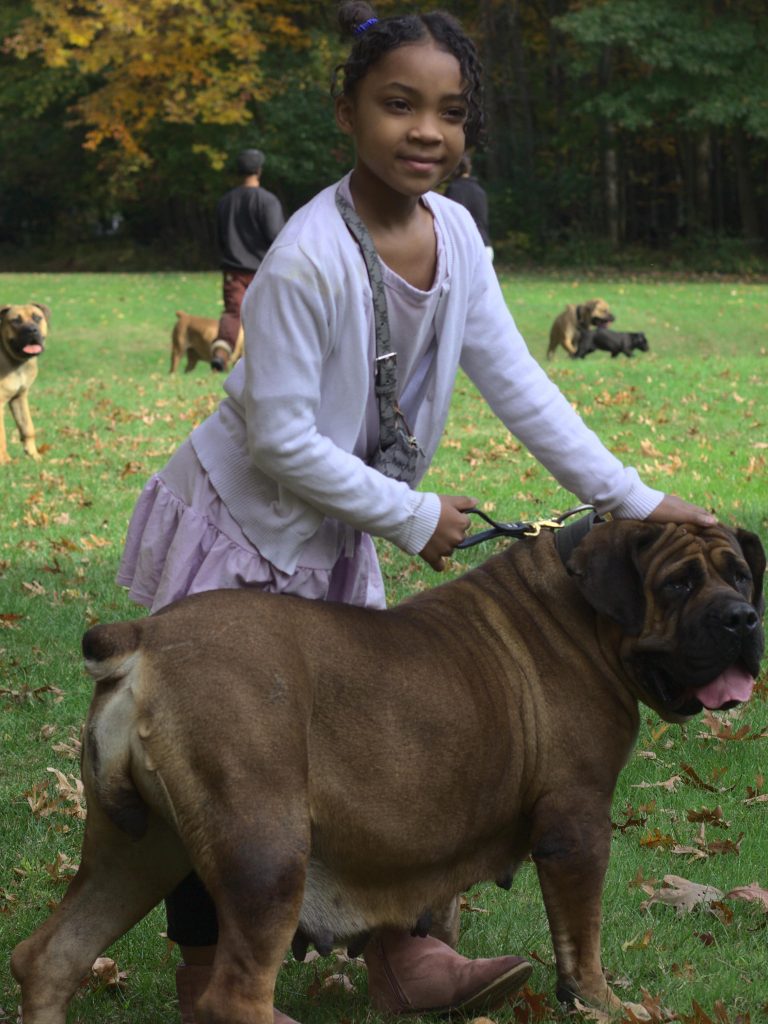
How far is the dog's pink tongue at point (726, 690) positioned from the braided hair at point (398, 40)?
154 centimetres

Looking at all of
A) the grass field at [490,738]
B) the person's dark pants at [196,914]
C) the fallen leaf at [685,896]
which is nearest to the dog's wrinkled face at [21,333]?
the grass field at [490,738]

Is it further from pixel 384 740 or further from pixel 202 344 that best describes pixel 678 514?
pixel 202 344

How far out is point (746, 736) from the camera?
582 centimetres

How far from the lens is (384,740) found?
124 inches

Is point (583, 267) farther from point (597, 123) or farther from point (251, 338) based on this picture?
point (251, 338)

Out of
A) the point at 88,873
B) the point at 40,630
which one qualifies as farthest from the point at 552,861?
the point at 40,630

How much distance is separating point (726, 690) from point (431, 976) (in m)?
1.09

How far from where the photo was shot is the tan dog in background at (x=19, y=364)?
12.9 metres

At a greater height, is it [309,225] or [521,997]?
[309,225]

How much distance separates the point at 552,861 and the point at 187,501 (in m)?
1.29

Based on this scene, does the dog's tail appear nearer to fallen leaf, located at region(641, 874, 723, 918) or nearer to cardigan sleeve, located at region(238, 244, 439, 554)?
cardigan sleeve, located at region(238, 244, 439, 554)

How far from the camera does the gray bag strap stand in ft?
11.4

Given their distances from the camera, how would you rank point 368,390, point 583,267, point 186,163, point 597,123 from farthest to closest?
point 186,163 → point 597,123 → point 583,267 → point 368,390

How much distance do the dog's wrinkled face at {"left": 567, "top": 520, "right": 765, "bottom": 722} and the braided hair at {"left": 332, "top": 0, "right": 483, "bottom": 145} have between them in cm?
117
